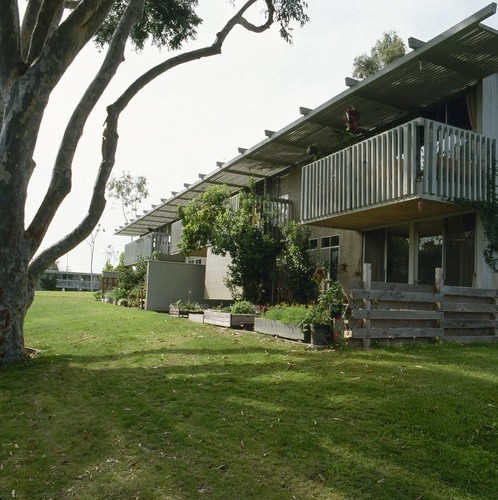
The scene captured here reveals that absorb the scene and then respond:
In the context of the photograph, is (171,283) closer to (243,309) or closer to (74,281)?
(243,309)

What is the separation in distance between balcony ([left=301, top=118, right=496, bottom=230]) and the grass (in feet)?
13.4

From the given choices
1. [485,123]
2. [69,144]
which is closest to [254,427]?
[69,144]

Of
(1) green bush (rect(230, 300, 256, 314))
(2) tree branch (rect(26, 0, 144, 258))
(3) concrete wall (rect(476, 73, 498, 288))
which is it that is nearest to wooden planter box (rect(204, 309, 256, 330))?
(1) green bush (rect(230, 300, 256, 314))

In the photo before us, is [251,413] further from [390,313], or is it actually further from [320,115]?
[320,115]

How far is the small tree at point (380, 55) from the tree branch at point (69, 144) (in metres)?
24.1

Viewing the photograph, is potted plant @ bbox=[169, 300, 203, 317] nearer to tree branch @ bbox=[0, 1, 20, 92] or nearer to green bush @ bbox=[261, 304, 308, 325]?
green bush @ bbox=[261, 304, 308, 325]

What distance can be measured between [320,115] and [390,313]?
24.0ft

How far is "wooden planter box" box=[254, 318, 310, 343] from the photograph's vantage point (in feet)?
31.2

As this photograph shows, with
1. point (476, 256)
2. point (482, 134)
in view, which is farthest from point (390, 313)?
→ point (482, 134)

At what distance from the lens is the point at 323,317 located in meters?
9.04

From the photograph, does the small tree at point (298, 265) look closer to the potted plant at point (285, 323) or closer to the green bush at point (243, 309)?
the green bush at point (243, 309)

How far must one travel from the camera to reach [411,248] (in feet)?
43.5

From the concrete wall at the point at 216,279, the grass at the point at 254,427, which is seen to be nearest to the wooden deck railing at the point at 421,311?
the grass at the point at 254,427

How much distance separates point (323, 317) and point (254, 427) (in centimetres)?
467
